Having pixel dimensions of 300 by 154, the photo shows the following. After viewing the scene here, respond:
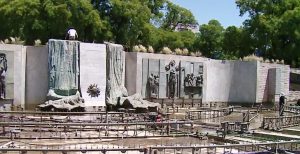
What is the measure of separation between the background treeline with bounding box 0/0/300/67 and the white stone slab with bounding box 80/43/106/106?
6753 millimetres

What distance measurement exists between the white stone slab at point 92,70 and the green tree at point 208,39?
3319 cm

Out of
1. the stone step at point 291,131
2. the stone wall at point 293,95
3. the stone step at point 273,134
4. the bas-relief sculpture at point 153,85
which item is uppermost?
the bas-relief sculpture at point 153,85

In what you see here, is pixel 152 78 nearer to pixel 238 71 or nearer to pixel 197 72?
pixel 197 72

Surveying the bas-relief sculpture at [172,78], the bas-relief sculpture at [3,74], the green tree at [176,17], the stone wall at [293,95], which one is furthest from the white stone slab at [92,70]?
the green tree at [176,17]

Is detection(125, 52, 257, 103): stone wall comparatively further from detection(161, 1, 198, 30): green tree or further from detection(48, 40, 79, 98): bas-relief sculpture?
detection(161, 1, 198, 30): green tree

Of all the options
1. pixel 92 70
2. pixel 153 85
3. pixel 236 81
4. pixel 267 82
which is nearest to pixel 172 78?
pixel 153 85

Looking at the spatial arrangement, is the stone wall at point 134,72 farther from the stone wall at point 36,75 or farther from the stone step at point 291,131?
the stone step at point 291,131

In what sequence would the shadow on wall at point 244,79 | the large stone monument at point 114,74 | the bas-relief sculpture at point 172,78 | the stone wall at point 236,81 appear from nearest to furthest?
the large stone monument at point 114,74 < the bas-relief sculpture at point 172,78 < the stone wall at point 236,81 < the shadow on wall at point 244,79

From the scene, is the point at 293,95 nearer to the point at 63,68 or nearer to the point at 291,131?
the point at 291,131

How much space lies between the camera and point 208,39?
2416 inches

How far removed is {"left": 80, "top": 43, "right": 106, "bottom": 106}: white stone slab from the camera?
26344mm

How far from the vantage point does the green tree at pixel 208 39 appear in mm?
60147

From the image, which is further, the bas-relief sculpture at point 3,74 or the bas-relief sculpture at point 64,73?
the bas-relief sculpture at point 64,73

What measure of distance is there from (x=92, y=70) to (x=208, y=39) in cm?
3624
